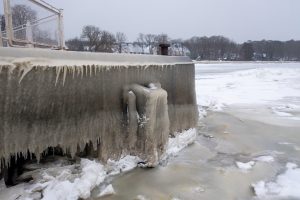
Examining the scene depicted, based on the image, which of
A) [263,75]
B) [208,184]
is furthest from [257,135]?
[263,75]

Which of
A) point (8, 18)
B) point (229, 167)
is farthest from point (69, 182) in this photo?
point (229, 167)

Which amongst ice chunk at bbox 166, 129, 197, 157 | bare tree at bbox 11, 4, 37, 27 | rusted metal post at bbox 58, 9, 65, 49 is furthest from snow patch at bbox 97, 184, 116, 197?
rusted metal post at bbox 58, 9, 65, 49

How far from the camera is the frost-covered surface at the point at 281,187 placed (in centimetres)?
545

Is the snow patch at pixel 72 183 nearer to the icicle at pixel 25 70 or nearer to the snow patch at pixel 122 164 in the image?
the snow patch at pixel 122 164

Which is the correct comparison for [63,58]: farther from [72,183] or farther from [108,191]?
[108,191]

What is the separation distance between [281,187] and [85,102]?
9.92ft

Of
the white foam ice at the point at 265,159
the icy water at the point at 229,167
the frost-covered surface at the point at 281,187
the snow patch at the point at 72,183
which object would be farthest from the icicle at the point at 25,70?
the white foam ice at the point at 265,159

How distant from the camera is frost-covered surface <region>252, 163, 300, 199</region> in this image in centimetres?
545

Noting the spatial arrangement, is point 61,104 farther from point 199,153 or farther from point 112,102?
point 199,153

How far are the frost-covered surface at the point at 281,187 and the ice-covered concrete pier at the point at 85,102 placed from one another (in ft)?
5.93

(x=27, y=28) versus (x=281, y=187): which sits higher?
(x=27, y=28)

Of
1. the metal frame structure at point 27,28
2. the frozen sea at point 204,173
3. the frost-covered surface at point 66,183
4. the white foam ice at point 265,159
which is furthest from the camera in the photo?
the white foam ice at point 265,159

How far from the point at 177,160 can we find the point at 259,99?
32.0ft

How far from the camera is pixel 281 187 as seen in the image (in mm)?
5695
